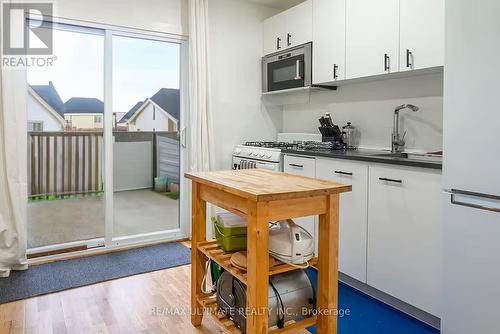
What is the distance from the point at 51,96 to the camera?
3.27 m

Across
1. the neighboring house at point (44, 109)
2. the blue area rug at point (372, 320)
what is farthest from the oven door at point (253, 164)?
the neighboring house at point (44, 109)

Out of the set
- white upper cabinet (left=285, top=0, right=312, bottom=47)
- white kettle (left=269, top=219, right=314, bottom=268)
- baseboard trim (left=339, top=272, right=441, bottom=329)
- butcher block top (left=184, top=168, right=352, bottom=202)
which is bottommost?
baseboard trim (left=339, top=272, right=441, bottom=329)

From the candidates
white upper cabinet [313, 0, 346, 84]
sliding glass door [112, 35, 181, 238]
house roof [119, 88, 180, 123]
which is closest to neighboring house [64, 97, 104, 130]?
sliding glass door [112, 35, 181, 238]

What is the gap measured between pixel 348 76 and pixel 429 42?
0.74m

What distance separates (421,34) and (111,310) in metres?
2.68

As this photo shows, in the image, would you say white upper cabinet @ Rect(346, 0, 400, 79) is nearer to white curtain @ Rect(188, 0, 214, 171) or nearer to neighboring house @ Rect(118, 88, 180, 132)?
white curtain @ Rect(188, 0, 214, 171)

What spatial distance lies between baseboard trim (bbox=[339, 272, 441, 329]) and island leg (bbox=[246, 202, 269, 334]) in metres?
1.18

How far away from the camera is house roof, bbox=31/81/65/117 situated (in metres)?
3.24

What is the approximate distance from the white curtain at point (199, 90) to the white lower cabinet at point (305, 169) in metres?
0.91

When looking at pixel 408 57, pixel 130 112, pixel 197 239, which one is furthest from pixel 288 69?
pixel 197 239

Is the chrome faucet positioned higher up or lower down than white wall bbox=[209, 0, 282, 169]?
lower down

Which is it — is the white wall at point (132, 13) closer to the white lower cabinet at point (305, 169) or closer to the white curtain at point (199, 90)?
the white curtain at point (199, 90)

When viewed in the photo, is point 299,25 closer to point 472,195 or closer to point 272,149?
point 272,149

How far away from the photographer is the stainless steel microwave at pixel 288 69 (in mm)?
3455
